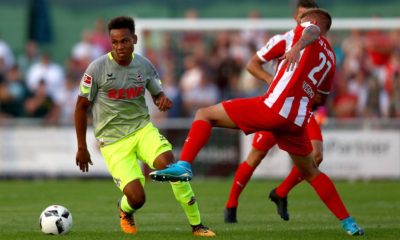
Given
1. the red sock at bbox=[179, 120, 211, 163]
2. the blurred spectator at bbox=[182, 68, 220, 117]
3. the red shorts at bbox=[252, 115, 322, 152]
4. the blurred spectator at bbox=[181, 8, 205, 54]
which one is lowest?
the blurred spectator at bbox=[182, 68, 220, 117]

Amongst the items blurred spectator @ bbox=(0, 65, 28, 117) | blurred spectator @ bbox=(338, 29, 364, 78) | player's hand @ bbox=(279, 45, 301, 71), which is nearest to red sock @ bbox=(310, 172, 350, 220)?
player's hand @ bbox=(279, 45, 301, 71)

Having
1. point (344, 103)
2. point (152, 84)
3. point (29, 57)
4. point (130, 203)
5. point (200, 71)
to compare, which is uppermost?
point (152, 84)

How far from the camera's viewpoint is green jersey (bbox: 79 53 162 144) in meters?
11.3

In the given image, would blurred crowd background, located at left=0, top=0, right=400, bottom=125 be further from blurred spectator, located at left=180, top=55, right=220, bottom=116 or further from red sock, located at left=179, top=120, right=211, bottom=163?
red sock, located at left=179, top=120, right=211, bottom=163

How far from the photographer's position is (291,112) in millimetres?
10891

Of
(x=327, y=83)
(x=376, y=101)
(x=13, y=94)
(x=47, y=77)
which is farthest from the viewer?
(x=47, y=77)

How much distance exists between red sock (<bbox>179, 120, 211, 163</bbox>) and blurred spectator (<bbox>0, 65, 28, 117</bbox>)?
45.0 feet

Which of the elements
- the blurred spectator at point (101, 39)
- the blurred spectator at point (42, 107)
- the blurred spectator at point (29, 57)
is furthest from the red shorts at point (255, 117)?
the blurred spectator at point (29, 57)

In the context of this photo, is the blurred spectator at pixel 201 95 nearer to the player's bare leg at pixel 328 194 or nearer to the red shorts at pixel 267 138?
the red shorts at pixel 267 138

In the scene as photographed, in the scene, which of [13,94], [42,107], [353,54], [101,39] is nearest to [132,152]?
[42,107]

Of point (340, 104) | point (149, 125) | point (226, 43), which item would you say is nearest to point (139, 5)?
point (226, 43)

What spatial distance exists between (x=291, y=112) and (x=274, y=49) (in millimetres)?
1720

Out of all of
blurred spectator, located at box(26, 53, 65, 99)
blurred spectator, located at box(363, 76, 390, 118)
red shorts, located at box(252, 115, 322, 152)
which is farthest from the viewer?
blurred spectator, located at box(26, 53, 65, 99)

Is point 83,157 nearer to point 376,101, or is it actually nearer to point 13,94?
point 376,101
